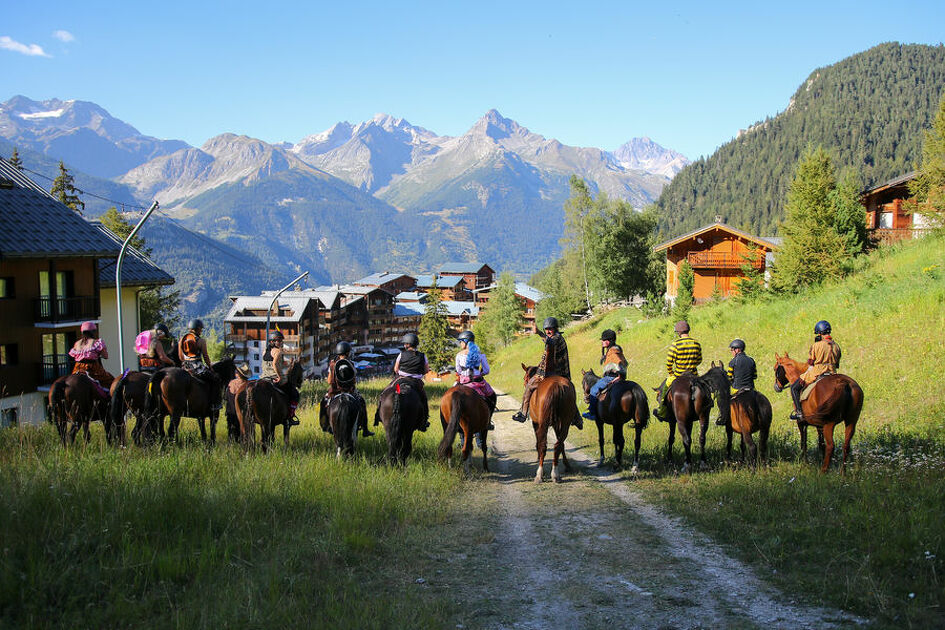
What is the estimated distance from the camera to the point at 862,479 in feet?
30.7

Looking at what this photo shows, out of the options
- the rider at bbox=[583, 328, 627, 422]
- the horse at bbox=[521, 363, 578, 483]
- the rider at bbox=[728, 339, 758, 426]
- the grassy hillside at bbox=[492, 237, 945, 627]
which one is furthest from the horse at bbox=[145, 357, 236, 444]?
the rider at bbox=[728, 339, 758, 426]

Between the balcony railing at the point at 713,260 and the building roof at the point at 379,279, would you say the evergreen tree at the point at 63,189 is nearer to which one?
the balcony railing at the point at 713,260

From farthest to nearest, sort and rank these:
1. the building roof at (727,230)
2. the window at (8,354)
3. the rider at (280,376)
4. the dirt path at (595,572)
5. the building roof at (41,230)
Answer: the building roof at (727,230) < the window at (8,354) < the building roof at (41,230) < the rider at (280,376) < the dirt path at (595,572)

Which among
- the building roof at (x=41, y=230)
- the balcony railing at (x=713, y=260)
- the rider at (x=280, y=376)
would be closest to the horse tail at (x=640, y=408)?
the rider at (x=280, y=376)

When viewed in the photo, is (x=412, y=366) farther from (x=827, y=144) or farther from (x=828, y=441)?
(x=827, y=144)

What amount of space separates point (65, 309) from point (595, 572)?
30.6 meters

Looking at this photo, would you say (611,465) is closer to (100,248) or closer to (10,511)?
(10,511)

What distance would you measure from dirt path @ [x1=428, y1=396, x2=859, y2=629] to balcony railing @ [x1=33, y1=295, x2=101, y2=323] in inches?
1053

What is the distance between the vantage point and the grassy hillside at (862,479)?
629 centimetres

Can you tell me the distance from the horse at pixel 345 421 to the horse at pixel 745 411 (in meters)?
7.08

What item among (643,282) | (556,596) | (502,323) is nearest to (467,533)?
(556,596)

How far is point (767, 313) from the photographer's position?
26703mm

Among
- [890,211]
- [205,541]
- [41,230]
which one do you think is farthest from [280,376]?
[890,211]

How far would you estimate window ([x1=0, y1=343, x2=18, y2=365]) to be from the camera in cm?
2766
